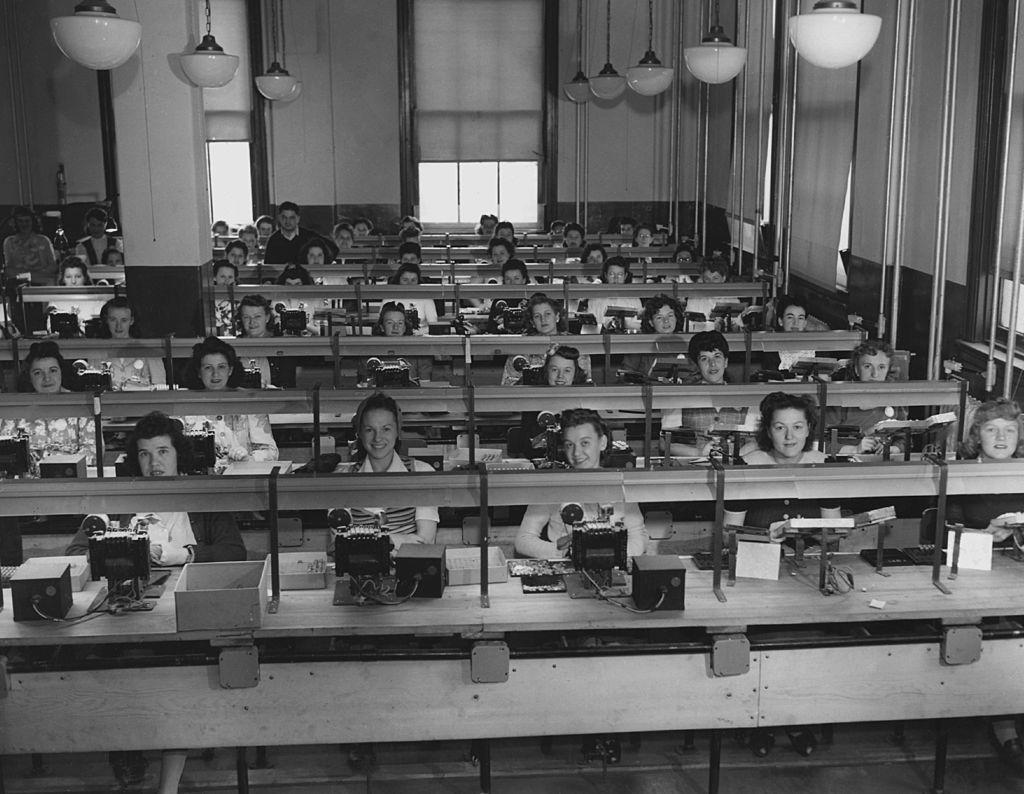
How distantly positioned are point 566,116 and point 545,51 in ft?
3.07

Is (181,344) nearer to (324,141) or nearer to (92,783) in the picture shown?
(92,783)

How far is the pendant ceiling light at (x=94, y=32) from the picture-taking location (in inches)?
207

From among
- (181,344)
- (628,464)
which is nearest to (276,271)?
(181,344)

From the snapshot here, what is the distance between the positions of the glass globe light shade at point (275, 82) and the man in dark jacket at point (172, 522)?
24.8 feet

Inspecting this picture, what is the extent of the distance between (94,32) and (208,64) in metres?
2.23

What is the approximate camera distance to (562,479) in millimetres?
4004

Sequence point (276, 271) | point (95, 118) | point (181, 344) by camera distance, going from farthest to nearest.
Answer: point (95, 118) → point (276, 271) → point (181, 344)

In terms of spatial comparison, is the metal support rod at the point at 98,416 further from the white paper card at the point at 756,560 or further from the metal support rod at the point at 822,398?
the metal support rod at the point at 822,398

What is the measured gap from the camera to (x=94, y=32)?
527 cm

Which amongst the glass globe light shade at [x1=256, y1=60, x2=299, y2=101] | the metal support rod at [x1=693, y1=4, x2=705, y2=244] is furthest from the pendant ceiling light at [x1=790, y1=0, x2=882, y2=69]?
the metal support rod at [x1=693, y1=4, x2=705, y2=244]

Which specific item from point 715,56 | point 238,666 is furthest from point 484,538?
point 715,56

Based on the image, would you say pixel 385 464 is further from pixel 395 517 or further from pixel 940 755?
pixel 940 755

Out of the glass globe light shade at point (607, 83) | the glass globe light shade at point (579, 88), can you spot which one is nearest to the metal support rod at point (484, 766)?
the glass globe light shade at point (607, 83)

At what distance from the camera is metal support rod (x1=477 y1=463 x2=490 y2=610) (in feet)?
12.9
